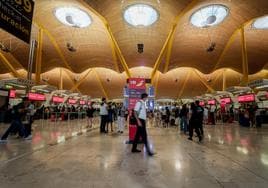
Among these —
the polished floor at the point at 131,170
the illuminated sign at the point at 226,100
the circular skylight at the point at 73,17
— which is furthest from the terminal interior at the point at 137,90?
the illuminated sign at the point at 226,100

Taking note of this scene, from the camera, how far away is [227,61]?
Result: 33125mm

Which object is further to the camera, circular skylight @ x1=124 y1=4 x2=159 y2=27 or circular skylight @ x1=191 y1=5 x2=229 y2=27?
circular skylight @ x1=124 y1=4 x2=159 y2=27

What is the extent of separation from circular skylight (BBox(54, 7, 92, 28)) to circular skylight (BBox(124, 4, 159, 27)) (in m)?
4.97

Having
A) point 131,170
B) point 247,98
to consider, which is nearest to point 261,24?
point 247,98

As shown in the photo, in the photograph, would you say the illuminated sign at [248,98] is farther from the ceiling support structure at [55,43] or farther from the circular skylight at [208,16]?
the ceiling support structure at [55,43]

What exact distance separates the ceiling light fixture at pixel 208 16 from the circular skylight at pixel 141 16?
4.60m

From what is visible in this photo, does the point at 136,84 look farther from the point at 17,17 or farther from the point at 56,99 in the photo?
the point at 56,99

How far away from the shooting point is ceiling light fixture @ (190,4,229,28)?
2127 cm

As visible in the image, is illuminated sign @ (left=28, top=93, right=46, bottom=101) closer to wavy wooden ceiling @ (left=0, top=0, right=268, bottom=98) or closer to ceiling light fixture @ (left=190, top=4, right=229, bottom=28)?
wavy wooden ceiling @ (left=0, top=0, right=268, bottom=98)

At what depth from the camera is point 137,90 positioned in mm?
7891

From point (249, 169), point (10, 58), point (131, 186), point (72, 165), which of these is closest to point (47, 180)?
point (72, 165)

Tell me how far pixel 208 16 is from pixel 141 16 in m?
7.88

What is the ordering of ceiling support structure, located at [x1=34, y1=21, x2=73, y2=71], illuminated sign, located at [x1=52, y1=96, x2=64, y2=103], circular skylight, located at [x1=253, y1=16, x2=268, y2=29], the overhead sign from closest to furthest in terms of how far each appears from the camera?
1. the overhead sign
2. illuminated sign, located at [x1=52, y1=96, x2=64, y2=103]
3. circular skylight, located at [x1=253, y1=16, x2=268, y2=29]
4. ceiling support structure, located at [x1=34, y1=21, x2=73, y2=71]

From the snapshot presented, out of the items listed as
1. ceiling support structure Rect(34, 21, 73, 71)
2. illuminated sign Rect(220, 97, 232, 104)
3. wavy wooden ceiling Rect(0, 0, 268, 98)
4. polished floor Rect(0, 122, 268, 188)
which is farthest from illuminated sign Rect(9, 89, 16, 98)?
illuminated sign Rect(220, 97, 232, 104)
